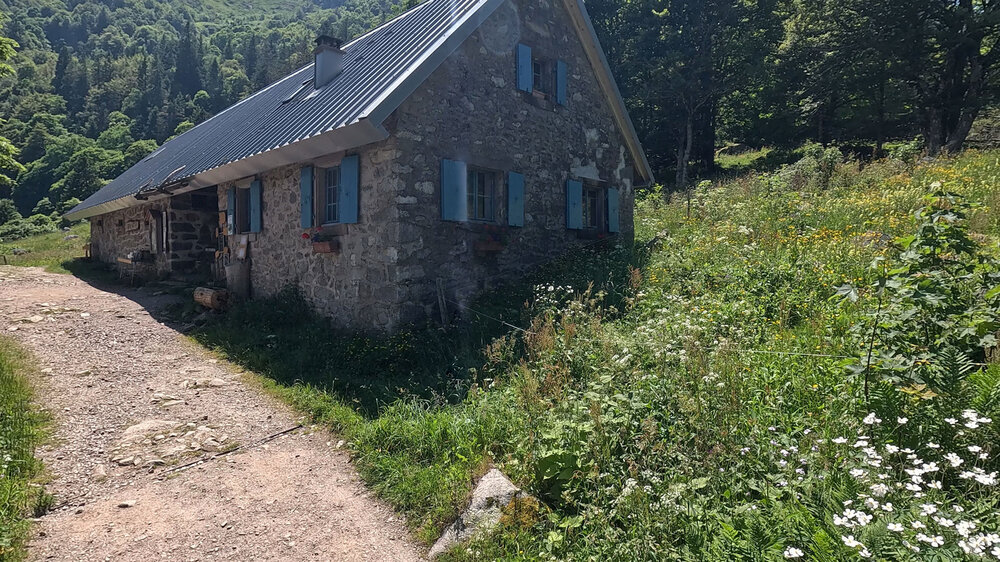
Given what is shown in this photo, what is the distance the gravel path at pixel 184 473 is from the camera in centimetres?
328

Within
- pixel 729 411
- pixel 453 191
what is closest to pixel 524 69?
pixel 453 191

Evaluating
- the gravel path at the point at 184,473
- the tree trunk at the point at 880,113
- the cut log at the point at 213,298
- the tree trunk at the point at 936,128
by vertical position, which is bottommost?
the gravel path at the point at 184,473

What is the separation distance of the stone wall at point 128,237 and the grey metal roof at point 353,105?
1.81ft

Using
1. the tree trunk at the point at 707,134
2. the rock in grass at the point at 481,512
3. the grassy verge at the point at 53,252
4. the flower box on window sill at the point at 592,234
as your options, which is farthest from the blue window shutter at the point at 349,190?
the tree trunk at the point at 707,134

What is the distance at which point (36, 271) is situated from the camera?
14492 millimetres

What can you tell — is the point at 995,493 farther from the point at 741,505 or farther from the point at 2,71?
the point at 2,71

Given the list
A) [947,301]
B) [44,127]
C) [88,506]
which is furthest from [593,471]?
[44,127]

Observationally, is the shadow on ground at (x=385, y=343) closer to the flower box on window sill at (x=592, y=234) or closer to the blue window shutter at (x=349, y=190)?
the flower box on window sill at (x=592, y=234)

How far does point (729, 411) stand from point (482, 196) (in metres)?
5.88

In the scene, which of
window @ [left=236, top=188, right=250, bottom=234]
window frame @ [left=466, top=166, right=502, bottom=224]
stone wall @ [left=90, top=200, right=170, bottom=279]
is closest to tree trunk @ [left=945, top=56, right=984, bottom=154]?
window frame @ [left=466, top=166, right=502, bottom=224]

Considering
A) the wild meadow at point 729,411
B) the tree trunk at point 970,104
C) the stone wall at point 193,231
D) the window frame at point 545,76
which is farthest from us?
the tree trunk at point 970,104

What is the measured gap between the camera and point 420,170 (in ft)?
23.4

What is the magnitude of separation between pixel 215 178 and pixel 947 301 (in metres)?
10.7

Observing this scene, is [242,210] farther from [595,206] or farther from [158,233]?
[595,206]
